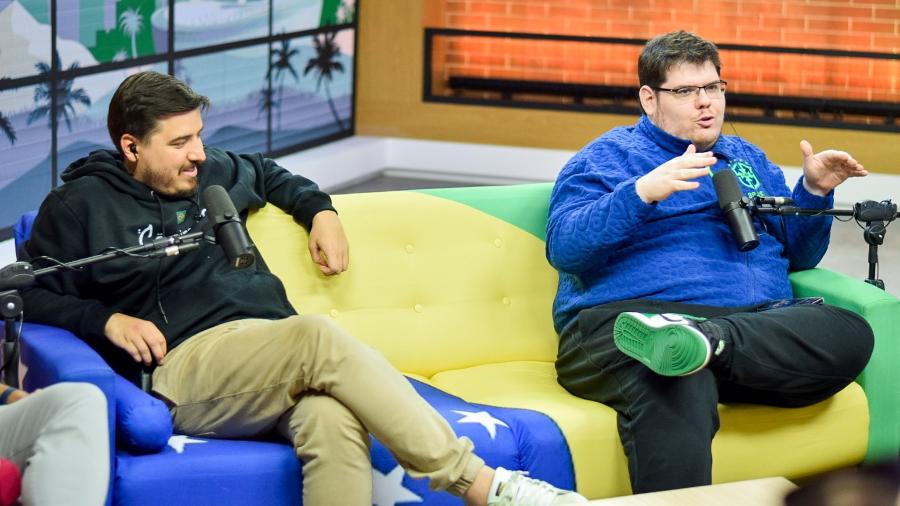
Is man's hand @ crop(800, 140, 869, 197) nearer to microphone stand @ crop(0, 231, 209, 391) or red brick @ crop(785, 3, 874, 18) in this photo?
microphone stand @ crop(0, 231, 209, 391)

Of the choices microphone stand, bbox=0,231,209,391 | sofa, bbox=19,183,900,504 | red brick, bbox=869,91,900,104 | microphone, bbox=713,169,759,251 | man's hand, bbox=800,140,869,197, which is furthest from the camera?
red brick, bbox=869,91,900,104

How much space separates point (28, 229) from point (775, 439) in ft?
5.73

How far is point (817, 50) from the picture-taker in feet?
24.2

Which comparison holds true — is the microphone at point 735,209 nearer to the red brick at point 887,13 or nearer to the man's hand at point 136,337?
the man's hand at point 136,337

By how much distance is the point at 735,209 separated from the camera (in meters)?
2.91

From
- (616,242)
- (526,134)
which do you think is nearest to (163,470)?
(616,242)

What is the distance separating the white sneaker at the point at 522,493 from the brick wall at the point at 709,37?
547 cm

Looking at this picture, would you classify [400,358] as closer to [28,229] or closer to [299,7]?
[28,229]

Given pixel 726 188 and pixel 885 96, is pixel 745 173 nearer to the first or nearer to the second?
pixel 726 188

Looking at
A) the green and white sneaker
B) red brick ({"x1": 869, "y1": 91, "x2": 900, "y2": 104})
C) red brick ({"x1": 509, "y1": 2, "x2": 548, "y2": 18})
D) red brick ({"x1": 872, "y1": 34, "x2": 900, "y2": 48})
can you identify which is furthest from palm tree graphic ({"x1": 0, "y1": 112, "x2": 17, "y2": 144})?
red brick ({"x1": 872, "y1": 34, "x2": 900, "y2": 48})

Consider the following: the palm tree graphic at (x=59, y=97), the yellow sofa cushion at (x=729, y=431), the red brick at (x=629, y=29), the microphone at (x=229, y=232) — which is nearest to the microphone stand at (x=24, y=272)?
the microphone at (x=229, y=232)

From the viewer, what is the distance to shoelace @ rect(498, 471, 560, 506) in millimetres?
2434

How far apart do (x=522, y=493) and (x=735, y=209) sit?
0.88 m

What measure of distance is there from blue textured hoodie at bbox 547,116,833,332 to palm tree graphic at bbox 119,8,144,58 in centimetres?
293
